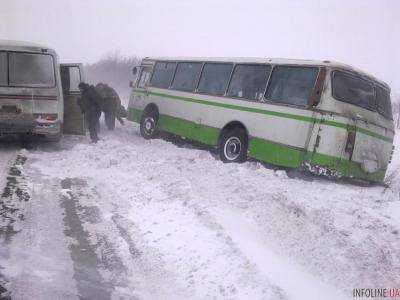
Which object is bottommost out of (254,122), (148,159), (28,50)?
(148,159)

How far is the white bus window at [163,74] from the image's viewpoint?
46.3 ft

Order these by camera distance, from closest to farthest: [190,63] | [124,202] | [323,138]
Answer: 1. [124,202]
2. [323,138]
3. [190,63]

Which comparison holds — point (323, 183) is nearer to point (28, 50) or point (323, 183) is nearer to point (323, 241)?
point (323, 241)

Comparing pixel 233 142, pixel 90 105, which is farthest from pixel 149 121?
pixel 233 142

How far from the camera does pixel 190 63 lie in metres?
13.3

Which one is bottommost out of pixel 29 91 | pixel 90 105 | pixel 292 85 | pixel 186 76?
pixel 90 105

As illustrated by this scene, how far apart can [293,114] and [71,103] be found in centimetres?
645

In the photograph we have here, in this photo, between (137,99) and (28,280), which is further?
(137,99)

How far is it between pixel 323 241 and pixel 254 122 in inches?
194

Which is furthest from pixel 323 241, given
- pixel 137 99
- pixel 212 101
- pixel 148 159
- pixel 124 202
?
pixel 137 99

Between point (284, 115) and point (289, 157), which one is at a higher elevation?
point (284, 115)

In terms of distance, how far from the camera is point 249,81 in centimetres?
1095

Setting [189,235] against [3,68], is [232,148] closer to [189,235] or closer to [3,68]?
[189,235]

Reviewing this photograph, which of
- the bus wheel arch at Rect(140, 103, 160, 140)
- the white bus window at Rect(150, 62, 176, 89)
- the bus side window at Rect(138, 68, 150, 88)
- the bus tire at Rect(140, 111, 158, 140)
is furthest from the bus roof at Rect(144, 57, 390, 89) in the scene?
the bus side window at Rect(138, 68, 150, 88)
